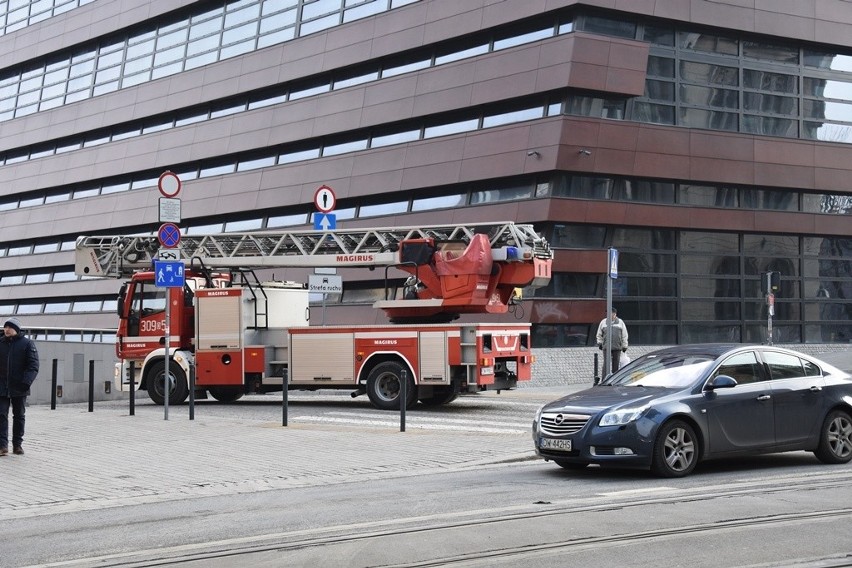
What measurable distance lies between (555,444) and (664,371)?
160 cm

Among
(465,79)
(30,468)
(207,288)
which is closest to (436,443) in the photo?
(30,468)

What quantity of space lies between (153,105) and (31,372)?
117ft

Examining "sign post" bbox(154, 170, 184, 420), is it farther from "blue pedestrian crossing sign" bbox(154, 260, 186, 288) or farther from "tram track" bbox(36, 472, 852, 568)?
"tram track" bbox(36, 472, 852, 568)

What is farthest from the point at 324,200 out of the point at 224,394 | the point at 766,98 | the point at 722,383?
the point at 766,98

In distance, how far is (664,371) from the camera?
38.9 ft

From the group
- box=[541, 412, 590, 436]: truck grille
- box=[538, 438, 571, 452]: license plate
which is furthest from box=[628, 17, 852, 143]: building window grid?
box=[538, 438, 571, 452]: license plate

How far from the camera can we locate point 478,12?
3350cm

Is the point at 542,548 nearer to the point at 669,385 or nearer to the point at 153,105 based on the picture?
the point at 669,385

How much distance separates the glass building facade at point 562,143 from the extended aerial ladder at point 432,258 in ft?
32.2

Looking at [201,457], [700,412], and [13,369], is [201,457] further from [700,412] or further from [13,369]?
[700,412]

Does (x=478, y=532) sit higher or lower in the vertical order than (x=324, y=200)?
lower

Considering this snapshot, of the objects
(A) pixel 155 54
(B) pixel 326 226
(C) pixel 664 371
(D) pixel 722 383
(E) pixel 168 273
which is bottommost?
(D) pixel 722 383

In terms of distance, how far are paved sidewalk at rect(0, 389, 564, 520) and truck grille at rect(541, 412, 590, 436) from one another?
1641 millimetres

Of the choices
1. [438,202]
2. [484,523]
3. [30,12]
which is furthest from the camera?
[30,12]
